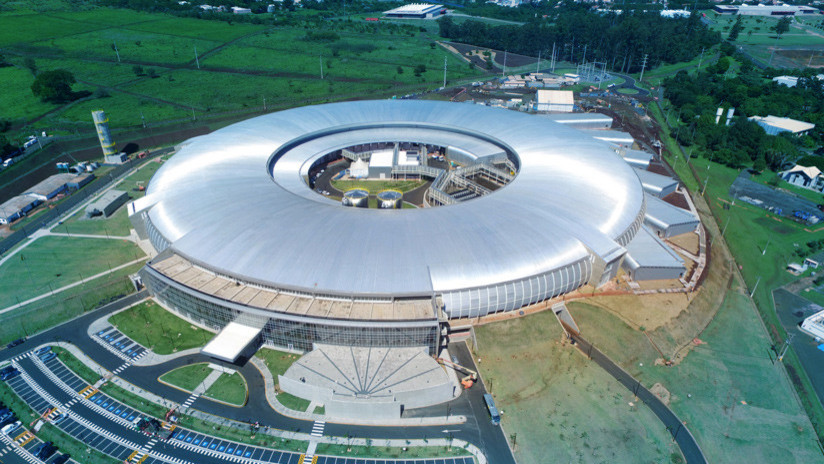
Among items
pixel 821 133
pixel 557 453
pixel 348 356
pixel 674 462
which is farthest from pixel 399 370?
pixel 821 133

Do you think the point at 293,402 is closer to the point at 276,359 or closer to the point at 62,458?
the point at 276,359

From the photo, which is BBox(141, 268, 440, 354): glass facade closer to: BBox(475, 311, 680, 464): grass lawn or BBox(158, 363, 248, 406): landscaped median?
BBox(158, 363, 248, 406): landscaped median

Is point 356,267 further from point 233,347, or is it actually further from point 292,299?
point 233,347

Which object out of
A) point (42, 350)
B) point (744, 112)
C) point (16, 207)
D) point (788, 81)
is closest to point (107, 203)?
point (16, 207)

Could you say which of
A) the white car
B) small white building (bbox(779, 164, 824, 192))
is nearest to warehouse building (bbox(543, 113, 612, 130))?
small white building (bbox(779, 164, 824, 192))

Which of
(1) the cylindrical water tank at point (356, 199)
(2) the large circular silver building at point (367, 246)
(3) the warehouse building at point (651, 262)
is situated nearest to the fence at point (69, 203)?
(2) the large circular silver building at point (367, 246)

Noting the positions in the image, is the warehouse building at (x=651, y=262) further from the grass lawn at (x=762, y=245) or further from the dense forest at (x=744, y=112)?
the dense forest at (x=744, y=112)

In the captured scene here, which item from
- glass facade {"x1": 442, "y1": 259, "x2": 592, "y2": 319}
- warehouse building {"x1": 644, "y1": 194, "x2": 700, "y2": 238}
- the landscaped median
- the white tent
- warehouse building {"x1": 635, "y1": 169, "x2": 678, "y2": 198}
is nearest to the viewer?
the landscaped median
